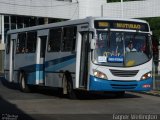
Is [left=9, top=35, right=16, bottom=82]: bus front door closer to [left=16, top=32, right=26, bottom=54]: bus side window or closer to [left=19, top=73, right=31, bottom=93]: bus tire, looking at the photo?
[left=16, top=32, right=26, bottom=54]: bus side window

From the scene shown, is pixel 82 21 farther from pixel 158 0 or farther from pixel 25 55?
pixel 158 0

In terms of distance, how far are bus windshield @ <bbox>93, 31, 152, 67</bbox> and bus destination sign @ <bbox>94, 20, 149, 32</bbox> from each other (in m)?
0.20

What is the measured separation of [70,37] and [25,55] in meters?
4.82

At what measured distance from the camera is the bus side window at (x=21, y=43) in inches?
981

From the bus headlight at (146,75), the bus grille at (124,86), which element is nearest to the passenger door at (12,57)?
the bus grille at (124,86)

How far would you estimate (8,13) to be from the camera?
166ft

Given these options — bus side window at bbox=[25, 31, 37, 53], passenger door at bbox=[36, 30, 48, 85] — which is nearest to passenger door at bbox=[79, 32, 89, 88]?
passenger door at bbox=[36, 30, 48, 85]

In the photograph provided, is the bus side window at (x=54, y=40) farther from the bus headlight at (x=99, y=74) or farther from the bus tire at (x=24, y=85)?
the bus tire at (x=24, y=85)

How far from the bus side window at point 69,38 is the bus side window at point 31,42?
10.5 ft

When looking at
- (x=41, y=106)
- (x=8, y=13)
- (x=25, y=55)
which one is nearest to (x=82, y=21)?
(x=41, y=106)

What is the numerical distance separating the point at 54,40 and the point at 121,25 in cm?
340

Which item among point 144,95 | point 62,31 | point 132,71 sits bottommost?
point 144,95

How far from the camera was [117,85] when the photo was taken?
743 inches

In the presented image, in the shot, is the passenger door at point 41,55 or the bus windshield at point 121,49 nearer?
the bus windshield at point 121,49
